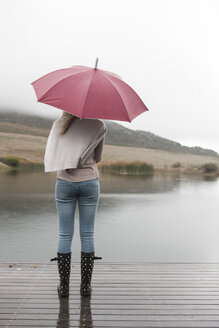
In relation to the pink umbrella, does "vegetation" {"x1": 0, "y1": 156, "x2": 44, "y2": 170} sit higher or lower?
lower

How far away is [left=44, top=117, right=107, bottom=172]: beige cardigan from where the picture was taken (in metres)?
3.23

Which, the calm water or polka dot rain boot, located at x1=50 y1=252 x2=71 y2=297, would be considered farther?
the calm water

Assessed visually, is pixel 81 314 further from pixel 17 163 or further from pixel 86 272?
pixel 17 163

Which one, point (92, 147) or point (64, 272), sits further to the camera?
point (64, 272)

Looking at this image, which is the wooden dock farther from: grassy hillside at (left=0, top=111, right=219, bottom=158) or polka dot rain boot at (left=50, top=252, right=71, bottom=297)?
grassy hillside at (left=0, top=111, right=219, bottom=158)

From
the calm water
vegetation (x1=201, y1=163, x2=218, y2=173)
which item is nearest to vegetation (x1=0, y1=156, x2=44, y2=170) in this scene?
vegetation (x1=201, y1=163, x2=218, y2=173)

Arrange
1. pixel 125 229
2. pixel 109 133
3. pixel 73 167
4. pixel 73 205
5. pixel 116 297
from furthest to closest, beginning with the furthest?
pixel 109 133 → pixel 125 229 → pixel 116 297 → pixel 73 205 → pixel 73 167

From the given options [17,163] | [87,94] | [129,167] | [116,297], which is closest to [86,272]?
[116,297]

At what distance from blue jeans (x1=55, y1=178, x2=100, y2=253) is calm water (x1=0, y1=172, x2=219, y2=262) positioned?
4.07m

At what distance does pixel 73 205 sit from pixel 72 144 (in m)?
0.53

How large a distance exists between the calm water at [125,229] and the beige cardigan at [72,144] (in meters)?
4.35

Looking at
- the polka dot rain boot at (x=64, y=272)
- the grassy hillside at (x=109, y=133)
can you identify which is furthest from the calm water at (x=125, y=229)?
the grassy hillside at (x=109, y=133)

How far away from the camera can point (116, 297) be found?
345 centimetres

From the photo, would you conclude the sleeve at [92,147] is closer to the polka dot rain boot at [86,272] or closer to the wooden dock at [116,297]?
the polka dot rain boot at [86,272]
